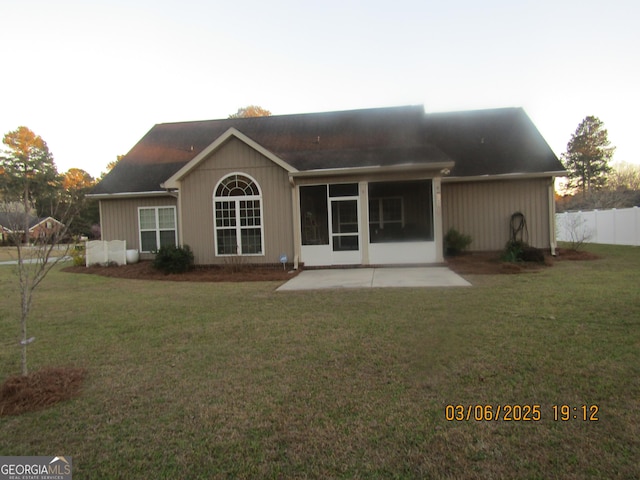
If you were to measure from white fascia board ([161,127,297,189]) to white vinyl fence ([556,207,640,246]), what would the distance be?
40.2 ft

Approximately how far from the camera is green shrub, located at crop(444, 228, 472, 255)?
13.4 meters

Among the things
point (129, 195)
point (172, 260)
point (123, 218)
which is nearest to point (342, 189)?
point (172, 260)

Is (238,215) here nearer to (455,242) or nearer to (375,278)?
(375,278)

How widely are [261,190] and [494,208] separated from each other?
8.12 meters

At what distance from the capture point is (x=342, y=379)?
3785mm

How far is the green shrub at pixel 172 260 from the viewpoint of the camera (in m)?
12.0

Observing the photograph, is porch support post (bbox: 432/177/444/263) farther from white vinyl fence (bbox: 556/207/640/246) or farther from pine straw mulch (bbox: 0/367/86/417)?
pine straw mulch (bbox: 0/367/86/417)

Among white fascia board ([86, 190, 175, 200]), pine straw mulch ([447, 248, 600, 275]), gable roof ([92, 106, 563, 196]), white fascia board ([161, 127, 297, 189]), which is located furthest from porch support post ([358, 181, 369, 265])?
white fascia board ([86, 190, 175, 200])

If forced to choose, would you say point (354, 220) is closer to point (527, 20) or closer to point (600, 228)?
point (527, 20)

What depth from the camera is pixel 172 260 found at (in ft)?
39.5

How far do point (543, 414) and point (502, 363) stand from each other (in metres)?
1.01

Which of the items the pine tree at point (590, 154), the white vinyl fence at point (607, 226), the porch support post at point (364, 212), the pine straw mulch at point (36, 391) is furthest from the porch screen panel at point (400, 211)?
the pine tree at point (590, 154)

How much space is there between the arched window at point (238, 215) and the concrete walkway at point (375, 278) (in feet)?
6.96

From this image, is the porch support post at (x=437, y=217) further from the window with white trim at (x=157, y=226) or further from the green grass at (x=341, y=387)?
the window with white trim at (x=157, y=226)
